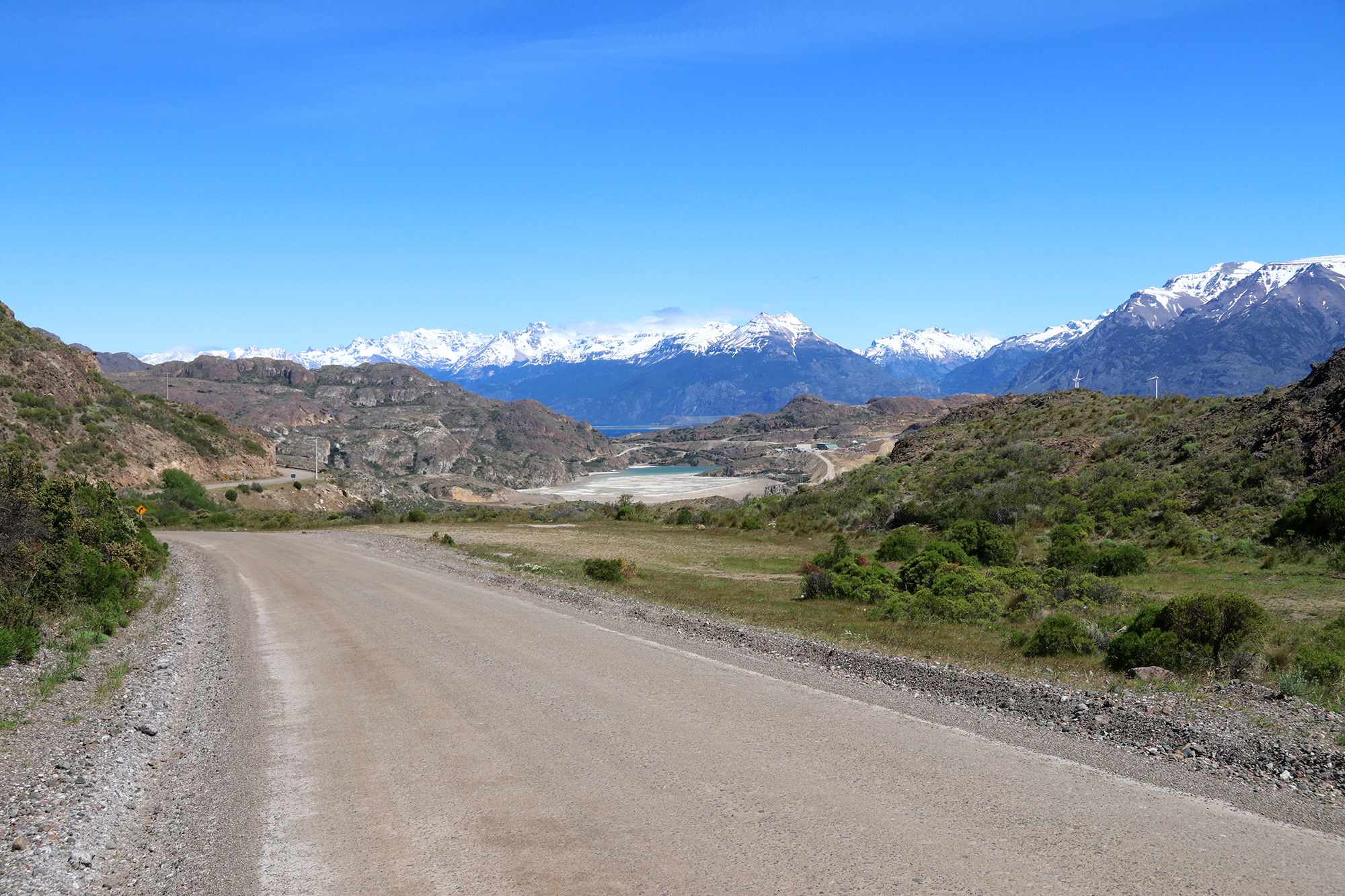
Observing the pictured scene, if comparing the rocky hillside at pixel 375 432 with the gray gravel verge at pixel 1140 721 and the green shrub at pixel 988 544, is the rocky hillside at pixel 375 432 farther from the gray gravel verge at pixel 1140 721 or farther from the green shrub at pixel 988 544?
the gray gravel verge at pixel 1140 721

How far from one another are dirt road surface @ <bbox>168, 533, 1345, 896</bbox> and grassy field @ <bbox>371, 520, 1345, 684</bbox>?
3.76 metres

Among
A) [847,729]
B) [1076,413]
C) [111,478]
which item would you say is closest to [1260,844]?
[847,729]

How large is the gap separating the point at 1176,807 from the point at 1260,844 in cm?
64

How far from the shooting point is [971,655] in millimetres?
11266

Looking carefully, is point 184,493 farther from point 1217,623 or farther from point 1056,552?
point 1217,623

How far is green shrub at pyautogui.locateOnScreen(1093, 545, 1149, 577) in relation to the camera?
59.2 feet

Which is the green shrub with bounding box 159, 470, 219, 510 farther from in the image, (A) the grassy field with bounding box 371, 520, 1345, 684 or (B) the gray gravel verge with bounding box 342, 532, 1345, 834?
(B) the gray gravel verge with bounding box 342, 532, 1345, 834

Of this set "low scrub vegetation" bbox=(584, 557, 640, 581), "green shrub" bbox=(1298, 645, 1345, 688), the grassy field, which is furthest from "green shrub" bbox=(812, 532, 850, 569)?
"green shrub" bbox=(1298, 645, 1345, 688)

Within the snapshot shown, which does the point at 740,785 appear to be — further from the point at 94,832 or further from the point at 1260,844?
the point at 94,832

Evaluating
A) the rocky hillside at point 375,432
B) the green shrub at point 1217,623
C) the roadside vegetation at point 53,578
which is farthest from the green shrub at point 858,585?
the rocky hillside at point 375,432

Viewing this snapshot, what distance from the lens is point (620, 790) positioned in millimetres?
6191

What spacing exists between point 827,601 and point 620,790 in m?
12.4

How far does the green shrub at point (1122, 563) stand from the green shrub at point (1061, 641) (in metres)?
7.64

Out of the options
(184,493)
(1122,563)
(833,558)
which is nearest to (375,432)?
(184,493)
